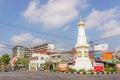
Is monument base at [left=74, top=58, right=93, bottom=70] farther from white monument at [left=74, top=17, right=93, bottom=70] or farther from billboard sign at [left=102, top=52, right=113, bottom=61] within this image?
billboard sign at [left=102, top=52, right=113, bottom=61]

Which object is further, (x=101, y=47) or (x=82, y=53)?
(x=101, y=47)

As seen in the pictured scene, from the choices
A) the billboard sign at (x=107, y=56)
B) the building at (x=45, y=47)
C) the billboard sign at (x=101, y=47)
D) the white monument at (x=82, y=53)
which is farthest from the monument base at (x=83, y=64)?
the building at (x=45, y=47)

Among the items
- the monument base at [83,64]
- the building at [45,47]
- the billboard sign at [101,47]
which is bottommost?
the monument base at [83,64]

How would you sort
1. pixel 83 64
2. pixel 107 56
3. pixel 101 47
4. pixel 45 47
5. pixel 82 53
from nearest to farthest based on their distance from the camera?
pixel 83 64, pixel 82 53, pixel 107 56, pixel 101 47, pixel 45 47

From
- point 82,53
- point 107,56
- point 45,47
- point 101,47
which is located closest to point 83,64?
point 82,53

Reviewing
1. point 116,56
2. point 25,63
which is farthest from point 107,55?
point 25,63

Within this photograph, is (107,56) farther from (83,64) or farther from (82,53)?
(83,64)

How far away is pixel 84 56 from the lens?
150 ft

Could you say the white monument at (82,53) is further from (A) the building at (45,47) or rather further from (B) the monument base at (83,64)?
(A) the building at (45,47)

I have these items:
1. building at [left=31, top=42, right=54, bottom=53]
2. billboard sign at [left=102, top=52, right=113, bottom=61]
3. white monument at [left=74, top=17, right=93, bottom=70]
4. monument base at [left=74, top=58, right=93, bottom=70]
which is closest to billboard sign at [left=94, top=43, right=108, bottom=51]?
billboard sign at [left=102, top=52, right=113, bottom=61]

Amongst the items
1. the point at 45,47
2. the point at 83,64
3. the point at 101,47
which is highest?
the point at 45,47

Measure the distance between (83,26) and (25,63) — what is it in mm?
61542

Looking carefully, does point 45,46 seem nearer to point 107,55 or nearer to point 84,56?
point 107,55

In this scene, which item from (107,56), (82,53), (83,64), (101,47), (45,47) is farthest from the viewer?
(45,47)
